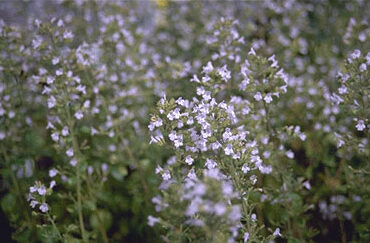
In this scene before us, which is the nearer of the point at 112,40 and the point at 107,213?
the point at 107,213

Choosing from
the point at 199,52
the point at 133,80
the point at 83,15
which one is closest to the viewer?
the point at 133,80

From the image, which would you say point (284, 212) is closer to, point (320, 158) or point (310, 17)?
point (320, 158)

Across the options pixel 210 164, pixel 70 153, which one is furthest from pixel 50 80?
pixel 210 164

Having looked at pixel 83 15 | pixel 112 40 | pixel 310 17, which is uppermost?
pixel 310 17

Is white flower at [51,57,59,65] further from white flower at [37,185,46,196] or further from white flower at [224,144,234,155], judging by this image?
white flower at [224,144,234,155]

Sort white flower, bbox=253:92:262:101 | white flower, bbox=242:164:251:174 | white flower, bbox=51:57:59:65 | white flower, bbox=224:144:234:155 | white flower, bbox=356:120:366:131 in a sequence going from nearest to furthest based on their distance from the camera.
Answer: white flower, bbox=224:144:234:155 < white flower, bbox=242:164:251:174 < white flower, bbox=356:120:366:131 < white flower, bbox=253:92:262:101 < white flower, bbox=51:57:59:65

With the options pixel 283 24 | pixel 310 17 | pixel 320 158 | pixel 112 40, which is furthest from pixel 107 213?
pixel 310 17

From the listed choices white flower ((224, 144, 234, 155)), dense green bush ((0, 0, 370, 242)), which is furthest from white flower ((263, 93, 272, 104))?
white flower ((224, 144, 234, 155))

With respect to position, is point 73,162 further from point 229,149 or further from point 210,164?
point 229,149
